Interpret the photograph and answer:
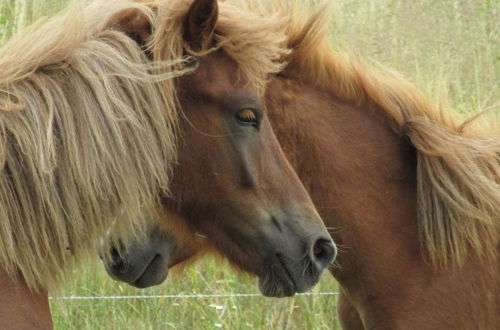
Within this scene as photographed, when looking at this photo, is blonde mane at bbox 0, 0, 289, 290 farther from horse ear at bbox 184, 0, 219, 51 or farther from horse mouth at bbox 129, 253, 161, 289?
horse mouth at bbox 129, 253, 161, 289

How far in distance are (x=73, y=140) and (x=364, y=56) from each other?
10.5 ft

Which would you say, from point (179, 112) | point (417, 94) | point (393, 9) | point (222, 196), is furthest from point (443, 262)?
point (393, 9)

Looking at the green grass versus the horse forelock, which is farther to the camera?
the green grass

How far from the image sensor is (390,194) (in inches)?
136

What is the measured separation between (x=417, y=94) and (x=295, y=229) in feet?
3.42

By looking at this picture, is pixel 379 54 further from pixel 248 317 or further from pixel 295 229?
pixel 295 229

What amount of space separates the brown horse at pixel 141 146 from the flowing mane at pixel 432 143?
0.51 metres

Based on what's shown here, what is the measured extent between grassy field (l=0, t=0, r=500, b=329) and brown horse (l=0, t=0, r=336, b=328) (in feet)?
1.71

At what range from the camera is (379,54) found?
5.95 meters

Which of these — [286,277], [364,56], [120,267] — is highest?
[286,277]

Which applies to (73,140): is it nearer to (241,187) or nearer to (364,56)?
(241,187)

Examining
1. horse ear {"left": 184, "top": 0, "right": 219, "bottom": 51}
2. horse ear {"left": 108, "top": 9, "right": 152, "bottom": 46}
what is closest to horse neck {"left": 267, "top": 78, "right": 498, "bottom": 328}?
horse ear {"left": 184, "top": 0, "right": 219, "bottom": 51}

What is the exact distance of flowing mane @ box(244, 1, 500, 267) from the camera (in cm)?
336

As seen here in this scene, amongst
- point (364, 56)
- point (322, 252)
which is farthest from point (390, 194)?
point (364, 56)
